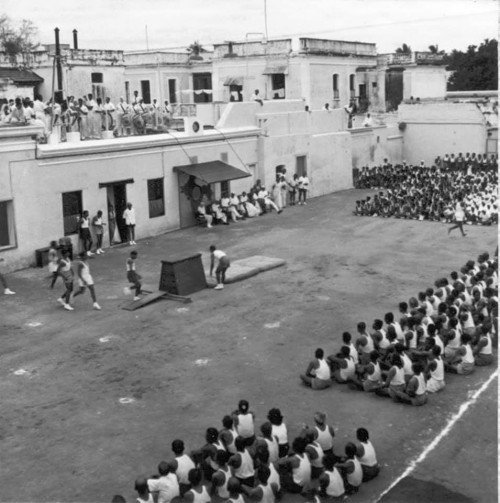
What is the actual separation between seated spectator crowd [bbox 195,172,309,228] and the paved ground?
→ 15.3 ft

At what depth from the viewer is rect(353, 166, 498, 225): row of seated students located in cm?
2717

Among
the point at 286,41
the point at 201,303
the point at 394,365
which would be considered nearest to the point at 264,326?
the point at 201,303

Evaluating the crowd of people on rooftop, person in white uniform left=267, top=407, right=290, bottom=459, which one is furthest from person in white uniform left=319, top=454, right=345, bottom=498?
the crowd of people on rooftop

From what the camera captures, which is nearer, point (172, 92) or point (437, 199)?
point (437, 199)

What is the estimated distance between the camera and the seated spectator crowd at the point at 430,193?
27.3m

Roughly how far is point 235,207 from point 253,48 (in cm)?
1938

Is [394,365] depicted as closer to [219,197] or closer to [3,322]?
[3,322]

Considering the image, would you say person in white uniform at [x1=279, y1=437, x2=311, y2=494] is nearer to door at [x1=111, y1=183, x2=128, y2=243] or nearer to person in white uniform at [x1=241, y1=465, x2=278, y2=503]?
person in white uniform at [x1=241, y1=465, x2=278, y2=503]

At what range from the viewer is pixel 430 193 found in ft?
99.3

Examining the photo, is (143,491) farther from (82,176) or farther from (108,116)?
(108,116)

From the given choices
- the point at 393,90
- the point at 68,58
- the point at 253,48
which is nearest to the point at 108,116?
the point at 68,58

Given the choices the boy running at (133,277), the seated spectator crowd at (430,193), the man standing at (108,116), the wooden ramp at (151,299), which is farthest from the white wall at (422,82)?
the boy running at (133,277)

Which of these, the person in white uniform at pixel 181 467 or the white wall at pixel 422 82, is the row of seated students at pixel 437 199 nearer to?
the white wall at pixel 422 82

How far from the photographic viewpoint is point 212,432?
32.3ft
